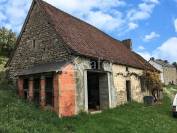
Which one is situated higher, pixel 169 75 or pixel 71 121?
pixel 169 75

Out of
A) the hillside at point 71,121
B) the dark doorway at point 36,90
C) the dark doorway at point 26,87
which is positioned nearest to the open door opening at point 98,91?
the hillside at point 71,121

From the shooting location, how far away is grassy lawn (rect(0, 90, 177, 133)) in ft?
41.9

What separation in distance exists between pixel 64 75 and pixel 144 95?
45.0 feet

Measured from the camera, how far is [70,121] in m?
14.9

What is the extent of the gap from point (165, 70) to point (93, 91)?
4741cm

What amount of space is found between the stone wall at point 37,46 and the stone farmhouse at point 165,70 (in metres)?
45.7

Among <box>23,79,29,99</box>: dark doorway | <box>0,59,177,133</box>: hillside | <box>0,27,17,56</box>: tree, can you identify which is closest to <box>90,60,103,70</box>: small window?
<box>0,59,177,133</box>: hillside

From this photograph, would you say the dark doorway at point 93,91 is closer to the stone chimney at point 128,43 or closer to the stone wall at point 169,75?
the stone chimney at point 128,43

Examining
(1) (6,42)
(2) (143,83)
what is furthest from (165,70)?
(1) (6,42)

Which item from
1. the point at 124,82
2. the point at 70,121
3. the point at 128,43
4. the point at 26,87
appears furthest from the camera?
the point at 128,43

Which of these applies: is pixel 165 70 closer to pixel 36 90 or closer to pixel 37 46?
pixel 37 46

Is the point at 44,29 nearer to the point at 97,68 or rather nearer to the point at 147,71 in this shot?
the point at 97,68

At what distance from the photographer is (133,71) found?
2536cm

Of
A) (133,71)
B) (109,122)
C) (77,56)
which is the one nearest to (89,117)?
(109,122)
